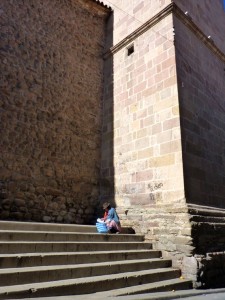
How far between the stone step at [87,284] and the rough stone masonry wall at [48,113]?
281 cm

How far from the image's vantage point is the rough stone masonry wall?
6.44 meters

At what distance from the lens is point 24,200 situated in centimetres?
635

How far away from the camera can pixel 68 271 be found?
3912 millimetres

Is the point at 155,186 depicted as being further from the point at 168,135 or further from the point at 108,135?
the point at 108,135

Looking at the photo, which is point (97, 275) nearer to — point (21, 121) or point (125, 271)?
point (125, 271)

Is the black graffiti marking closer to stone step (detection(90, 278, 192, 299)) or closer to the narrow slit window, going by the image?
stone step (detection(90, 278, 192, 299))

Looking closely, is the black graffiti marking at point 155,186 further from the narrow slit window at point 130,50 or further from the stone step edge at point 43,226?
the narrow slit window at point 130,50

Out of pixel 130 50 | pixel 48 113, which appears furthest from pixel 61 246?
pixel 130 50

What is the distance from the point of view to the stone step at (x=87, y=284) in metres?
3.18

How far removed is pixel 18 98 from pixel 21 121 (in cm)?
54

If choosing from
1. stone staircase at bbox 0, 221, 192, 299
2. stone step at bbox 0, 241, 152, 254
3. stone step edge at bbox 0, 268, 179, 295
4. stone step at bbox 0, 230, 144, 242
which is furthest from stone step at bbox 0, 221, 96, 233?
stone step edge at bbox 0, 268, 179, 295

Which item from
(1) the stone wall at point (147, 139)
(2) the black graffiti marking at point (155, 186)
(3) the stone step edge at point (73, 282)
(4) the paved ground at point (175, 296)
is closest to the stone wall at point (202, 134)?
(1) the stone wall at point (147, 139)

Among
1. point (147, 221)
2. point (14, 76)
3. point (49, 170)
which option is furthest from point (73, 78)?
point (147, 221)

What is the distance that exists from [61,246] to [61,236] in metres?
0.37
